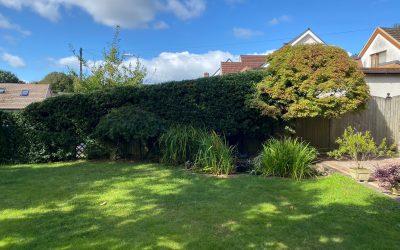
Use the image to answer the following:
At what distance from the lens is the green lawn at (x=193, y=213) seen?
3.93 m

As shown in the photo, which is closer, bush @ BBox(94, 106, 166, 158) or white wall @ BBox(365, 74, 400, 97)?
bush @ BBox(94, 106, 166, 158)

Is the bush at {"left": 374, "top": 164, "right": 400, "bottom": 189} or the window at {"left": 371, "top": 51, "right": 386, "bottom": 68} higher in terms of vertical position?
the window at {"left": 371, "top": 51, "right": 386, "bottom": 68}

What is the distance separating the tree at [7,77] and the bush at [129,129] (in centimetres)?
7058

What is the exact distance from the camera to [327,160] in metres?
9.96

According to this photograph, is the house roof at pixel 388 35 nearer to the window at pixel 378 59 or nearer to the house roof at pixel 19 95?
the window at pixel 378 59

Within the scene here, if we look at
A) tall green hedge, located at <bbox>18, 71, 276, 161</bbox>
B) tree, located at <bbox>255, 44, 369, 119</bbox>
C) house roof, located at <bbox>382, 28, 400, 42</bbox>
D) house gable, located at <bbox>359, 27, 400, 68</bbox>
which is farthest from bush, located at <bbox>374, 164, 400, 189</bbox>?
house roof, located at <bbox>382, 28, 400, 42</bbox>

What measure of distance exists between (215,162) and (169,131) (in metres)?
1.93

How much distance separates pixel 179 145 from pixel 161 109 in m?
1.86

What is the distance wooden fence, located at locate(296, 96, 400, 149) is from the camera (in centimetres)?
1156

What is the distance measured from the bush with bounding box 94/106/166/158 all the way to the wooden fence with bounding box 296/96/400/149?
5.25 m

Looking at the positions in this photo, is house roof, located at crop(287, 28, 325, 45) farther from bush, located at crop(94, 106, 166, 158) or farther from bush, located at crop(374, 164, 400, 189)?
bush, located at crop(374, 164, 400, 189)

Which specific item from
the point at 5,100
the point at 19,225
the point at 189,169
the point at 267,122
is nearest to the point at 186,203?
the point at 19,225

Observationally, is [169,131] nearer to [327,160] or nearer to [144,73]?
[327,160]

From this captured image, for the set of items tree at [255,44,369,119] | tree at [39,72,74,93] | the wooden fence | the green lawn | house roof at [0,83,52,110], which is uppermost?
tree at [39,72,74,93]
